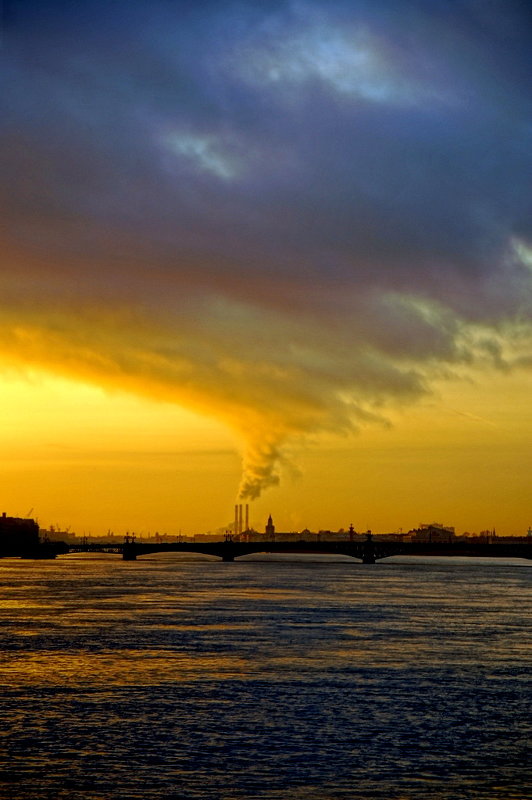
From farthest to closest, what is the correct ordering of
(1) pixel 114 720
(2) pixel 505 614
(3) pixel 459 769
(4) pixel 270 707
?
(2) pixel 505 614 < (4) pixel 270 707 < (1) pixel 114 720 < (3) pixel 459 769

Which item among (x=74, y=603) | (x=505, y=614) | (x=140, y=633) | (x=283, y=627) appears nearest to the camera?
(x=140, y=633)

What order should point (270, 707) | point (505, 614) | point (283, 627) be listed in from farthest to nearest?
point (505, 614), point (283, 627), point (270, 707)

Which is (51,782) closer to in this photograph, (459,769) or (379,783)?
(379,783)

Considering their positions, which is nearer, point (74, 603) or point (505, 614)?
point (505, 614)

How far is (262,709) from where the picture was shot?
136ft

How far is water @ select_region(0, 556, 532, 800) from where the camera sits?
29750 mm

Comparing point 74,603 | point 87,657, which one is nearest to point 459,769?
point 87,657

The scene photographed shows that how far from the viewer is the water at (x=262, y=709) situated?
1171 inches

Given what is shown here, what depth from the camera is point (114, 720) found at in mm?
39000

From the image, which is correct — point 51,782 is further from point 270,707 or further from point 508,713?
point 508,713

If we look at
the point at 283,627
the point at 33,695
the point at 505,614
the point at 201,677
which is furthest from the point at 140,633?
the point at 505,614

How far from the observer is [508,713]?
41250 millimetres

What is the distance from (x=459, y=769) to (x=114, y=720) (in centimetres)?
1405

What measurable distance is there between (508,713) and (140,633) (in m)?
37.1
